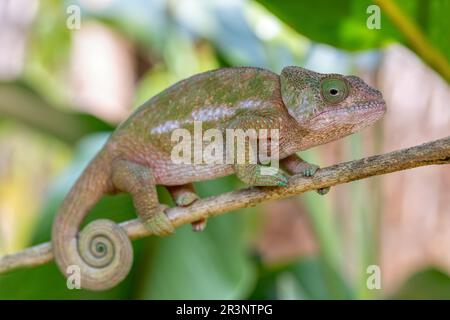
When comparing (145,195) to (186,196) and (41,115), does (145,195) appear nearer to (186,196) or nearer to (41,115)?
(186,196)

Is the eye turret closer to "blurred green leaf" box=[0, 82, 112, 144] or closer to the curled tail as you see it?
the curled tail

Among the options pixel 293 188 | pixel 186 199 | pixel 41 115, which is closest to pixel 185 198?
pixel 186 199

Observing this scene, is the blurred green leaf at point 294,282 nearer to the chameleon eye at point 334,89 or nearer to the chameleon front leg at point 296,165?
the chameleon front leg at point 296,165

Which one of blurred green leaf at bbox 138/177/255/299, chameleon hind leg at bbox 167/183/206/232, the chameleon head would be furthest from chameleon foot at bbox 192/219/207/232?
blurred green leaf at bbox 138/177/255/299

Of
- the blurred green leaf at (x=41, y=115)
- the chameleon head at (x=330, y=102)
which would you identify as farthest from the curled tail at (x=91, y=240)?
the blurred green leaf at (x=41, y=115)

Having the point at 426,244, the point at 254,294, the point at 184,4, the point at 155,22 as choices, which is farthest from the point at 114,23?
the point at 426,244
